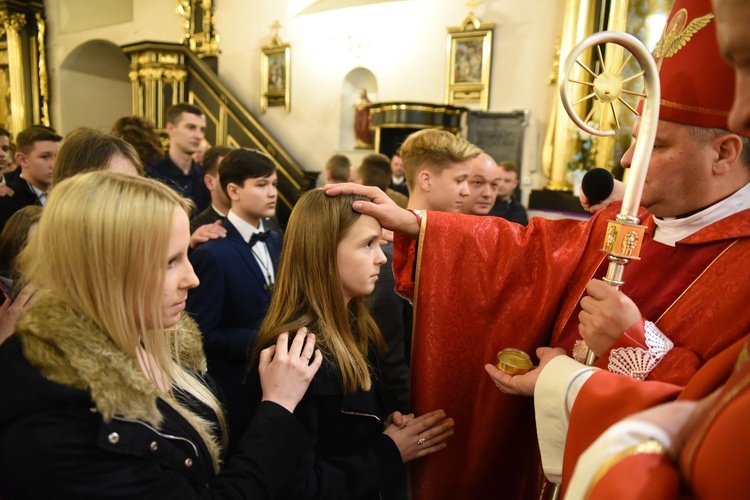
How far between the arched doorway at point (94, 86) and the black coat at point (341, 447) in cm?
1336

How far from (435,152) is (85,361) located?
7.35 feet

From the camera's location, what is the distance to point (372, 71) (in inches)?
373

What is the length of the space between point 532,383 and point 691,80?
93 cm

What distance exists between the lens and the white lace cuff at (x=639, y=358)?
1.31 meters

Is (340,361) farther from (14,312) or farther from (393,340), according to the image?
(14,312)

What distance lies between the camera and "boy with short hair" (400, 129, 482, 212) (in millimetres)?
2924

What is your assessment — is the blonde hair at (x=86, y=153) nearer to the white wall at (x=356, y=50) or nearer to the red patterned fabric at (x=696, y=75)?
the red patterned fabric at (x=696, y=75)

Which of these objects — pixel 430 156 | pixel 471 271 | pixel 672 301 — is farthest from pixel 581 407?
pixel 430 156

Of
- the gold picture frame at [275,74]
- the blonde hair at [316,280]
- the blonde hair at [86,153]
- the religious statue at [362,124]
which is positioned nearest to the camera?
the blonde hair at [316,280]

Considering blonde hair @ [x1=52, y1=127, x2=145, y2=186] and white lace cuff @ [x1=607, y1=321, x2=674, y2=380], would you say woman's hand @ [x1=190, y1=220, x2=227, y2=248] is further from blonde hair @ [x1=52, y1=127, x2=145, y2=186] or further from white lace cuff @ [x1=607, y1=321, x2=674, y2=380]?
white lace cuff @ [x1=607, y1=321, x2=674, y2=380]

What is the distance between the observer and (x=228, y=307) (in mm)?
2562

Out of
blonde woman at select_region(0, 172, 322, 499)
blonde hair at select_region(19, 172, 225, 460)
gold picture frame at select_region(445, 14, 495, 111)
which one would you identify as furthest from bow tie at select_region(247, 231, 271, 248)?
gold picture frame at select_region(445, 14, 495, 111)

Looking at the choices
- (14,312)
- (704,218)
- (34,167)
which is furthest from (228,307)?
(34,167)

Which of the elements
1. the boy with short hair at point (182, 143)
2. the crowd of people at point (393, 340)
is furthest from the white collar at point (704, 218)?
the boy with short hair at point (182, 143)
